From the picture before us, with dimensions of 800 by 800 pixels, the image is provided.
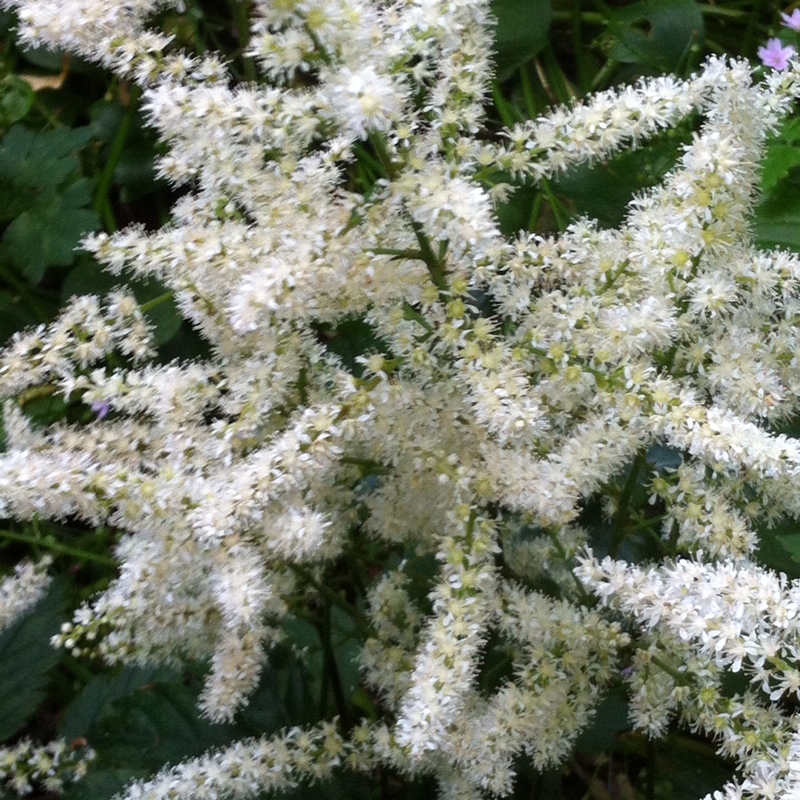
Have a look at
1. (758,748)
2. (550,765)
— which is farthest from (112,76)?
(758,748)

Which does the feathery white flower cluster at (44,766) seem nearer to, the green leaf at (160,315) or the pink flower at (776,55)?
the green leaf at (160,315)

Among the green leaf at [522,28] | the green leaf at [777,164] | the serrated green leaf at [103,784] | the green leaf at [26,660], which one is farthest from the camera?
the green leaf at [522,28]

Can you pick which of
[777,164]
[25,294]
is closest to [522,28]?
[777,164]

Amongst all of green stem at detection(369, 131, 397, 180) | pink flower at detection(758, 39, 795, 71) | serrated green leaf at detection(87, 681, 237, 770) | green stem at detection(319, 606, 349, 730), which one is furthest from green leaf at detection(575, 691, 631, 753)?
pink flower at detection(758, 39, 795, 71)

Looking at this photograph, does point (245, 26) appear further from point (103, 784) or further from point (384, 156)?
point (103, 784)

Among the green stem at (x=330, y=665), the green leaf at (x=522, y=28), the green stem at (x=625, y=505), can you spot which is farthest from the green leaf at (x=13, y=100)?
the green stem at (x=625, y=505)

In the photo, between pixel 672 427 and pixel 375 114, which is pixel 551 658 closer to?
pixel 672 427
